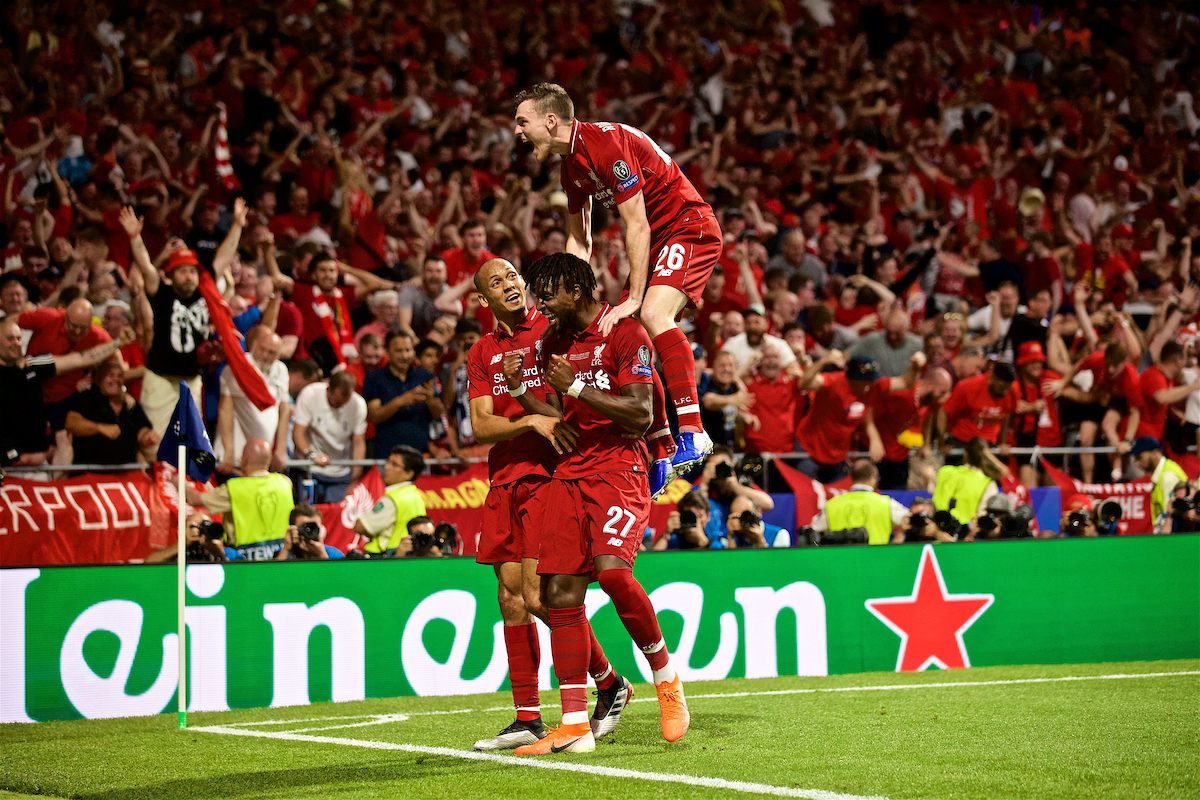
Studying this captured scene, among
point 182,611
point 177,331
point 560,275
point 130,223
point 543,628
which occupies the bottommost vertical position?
point 543,628

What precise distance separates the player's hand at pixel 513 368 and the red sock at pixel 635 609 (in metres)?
1.01

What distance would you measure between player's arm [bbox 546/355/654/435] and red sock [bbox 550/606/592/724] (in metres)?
0.94

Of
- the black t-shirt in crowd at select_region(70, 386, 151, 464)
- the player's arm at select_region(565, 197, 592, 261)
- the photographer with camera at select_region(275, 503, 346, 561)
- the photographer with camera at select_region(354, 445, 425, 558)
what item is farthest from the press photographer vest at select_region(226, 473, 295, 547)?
the player's arm at select_region(565, 197, 592, 261)

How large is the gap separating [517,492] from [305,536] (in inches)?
137

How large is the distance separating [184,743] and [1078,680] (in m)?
5.97

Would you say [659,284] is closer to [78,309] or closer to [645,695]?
[645,695]

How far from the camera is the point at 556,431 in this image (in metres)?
6.53

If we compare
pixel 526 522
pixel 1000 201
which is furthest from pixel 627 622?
pixel 1000 201

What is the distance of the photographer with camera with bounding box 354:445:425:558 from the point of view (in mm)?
10688

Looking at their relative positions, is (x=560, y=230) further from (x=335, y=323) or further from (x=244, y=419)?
(x=244, y=419)

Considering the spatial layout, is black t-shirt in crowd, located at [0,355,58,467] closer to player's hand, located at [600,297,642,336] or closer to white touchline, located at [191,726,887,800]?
white touchline, located at [191,726,887,800]

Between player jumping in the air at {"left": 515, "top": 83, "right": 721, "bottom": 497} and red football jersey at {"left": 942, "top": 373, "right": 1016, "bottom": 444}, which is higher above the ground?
player jumping in the air at {"left": 515, "top": 83, "right": 721, "bottom": 497}

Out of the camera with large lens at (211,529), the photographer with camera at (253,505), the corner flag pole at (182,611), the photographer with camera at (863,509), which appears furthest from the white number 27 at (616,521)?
the photographer with camera at (863,509)

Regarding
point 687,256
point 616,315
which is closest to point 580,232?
point 687,256
